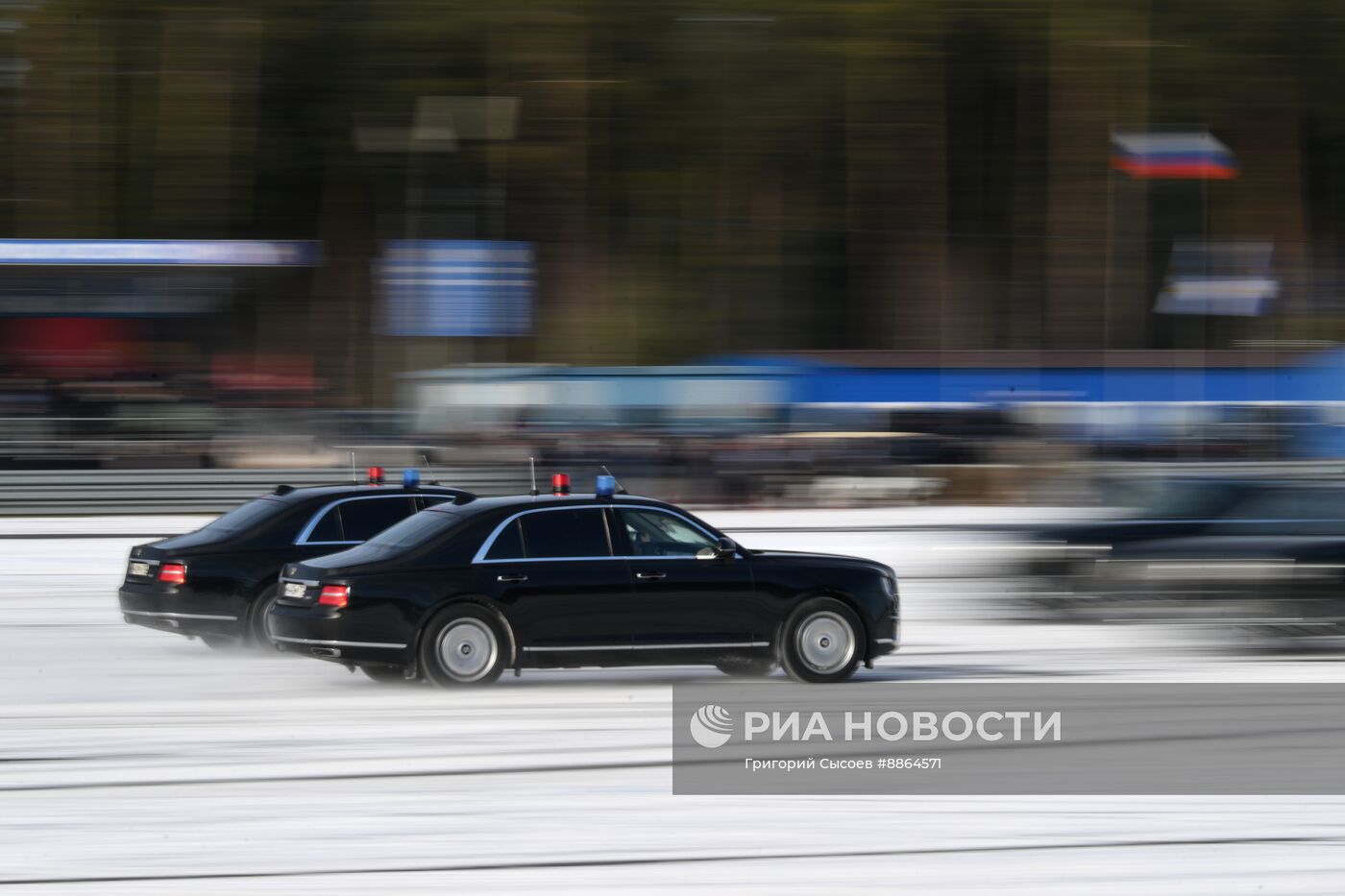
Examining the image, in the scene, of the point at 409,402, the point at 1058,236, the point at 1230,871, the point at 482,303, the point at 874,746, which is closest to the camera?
the point at 1230,871

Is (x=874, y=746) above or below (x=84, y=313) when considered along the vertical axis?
below

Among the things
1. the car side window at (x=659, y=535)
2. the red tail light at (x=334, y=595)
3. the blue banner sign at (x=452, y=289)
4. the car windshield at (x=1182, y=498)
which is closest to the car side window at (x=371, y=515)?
the red tail light at (x=334, y=595)

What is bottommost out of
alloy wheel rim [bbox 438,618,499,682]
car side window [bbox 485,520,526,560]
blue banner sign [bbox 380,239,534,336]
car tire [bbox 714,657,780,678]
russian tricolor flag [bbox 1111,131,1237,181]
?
car tire [bbox 714,657,780,678]

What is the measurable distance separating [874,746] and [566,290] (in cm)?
4206

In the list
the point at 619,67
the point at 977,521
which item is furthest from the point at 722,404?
the point at 619,67

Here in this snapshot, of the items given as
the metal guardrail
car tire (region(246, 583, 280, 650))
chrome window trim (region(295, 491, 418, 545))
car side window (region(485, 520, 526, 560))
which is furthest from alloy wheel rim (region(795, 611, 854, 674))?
the metal guardrail

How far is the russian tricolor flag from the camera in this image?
4378 centimetres

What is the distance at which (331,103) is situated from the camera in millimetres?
51906

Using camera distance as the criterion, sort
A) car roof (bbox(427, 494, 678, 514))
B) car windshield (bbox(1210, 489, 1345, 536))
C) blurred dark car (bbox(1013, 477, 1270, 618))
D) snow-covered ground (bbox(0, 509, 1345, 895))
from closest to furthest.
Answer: snow-covered ground (bbox(0, 509, 1345, 895)) → car roof (bbox(427, 494, 678, 514)) → car windshield (bbox(1210, 489, 1345, 536)) → blurred dark car (bbox(1013, 477, 1270, 618))

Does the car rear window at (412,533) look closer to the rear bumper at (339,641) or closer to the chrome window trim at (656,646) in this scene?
the rear bumper at (339,641)

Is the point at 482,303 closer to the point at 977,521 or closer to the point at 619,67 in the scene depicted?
the point at 977,521

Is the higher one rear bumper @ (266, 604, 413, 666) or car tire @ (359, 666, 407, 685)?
rear bumper @ (266, 604, 413, 666)

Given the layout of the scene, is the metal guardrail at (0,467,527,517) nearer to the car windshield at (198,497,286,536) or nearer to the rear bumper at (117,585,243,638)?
the car windshield at (198,497,286,536)

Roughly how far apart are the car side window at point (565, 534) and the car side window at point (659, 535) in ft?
0.55
